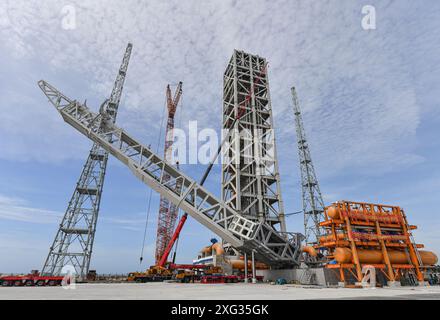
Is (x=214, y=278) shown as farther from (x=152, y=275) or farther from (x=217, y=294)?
(x=217, y=294)

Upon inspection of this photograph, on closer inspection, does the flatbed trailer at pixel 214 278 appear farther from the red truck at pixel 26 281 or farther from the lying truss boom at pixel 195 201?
the red truck at pixel 26 281

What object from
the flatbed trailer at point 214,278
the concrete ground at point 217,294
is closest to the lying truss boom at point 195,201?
the flatbed trailer at point 214,278

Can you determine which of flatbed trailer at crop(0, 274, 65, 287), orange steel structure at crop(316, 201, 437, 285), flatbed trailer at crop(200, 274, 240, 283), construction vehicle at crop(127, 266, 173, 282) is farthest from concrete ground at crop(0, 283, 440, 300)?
construction vehicle at crop(127, 266, 173, 282)

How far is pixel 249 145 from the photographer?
45750mm

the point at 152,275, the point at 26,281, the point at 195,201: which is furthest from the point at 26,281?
the point at 195,201

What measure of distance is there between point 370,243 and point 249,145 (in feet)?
83.9

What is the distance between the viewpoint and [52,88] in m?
35.6

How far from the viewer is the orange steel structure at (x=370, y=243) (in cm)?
2355

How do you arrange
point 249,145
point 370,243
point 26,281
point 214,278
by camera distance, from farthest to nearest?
point 249,145 → point 214,278 → point 26,281 → point 370,243

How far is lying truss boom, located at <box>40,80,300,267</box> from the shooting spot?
2936cm

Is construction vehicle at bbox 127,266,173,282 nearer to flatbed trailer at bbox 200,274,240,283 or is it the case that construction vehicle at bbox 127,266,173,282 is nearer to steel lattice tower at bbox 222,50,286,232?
flatbed trailer at bbox 200,274,240,283

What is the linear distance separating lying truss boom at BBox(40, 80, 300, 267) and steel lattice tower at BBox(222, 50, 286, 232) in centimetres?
847
